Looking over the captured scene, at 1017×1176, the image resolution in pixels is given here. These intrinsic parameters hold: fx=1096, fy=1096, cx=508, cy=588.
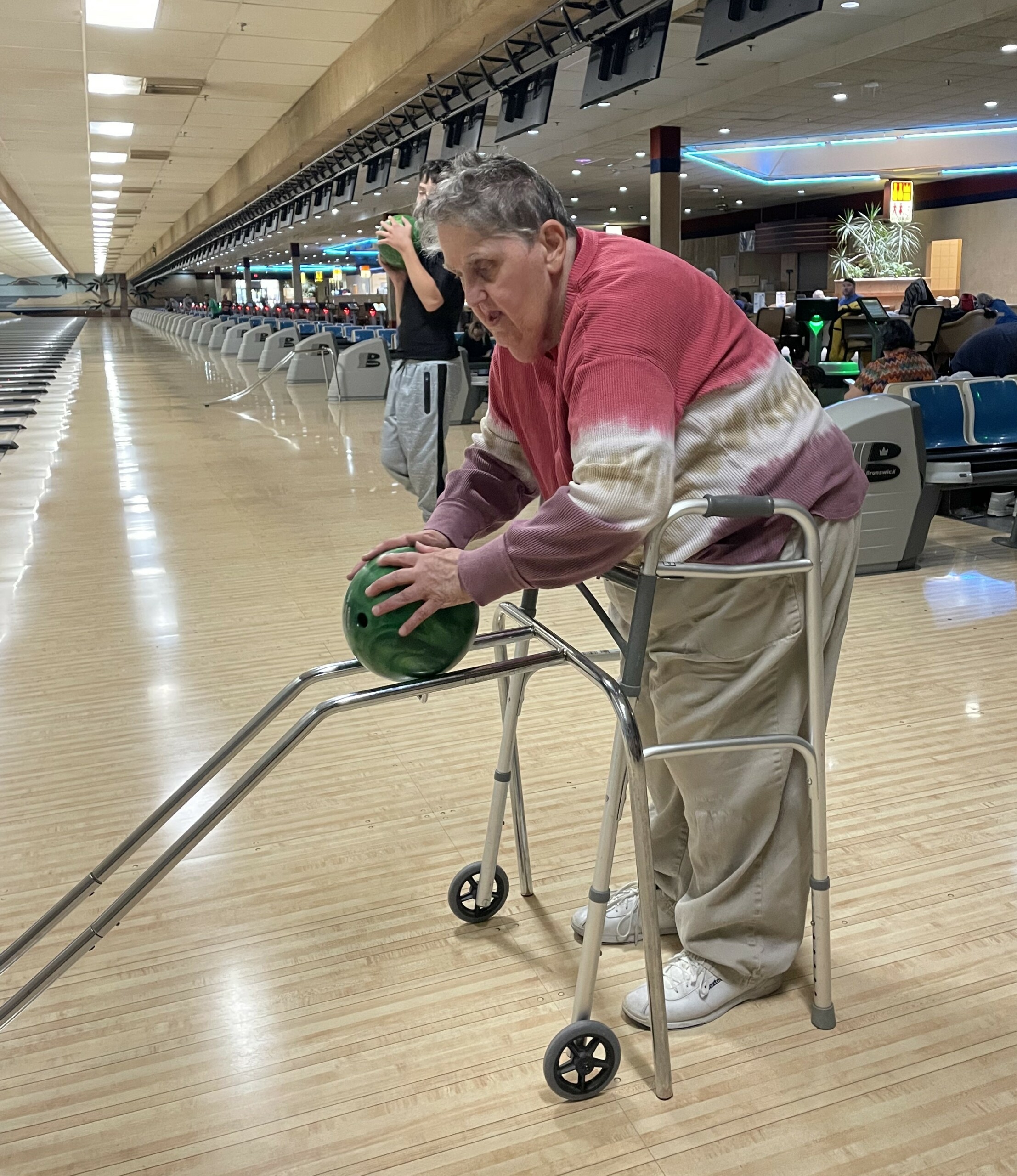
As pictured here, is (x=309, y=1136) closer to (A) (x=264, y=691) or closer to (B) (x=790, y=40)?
(A) (x=264, y=691)

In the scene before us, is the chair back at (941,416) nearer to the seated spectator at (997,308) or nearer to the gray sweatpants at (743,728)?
the gray sweatpants at (743,728)

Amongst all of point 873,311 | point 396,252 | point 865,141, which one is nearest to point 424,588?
point 396,252

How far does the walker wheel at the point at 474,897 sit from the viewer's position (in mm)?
2152

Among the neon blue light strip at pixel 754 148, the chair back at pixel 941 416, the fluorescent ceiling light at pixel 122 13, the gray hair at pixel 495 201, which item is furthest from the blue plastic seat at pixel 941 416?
the neon blue light strip at pixel 754 148

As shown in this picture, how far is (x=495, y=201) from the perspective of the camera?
143 cm

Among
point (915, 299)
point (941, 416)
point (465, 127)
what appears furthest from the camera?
point (915, 299)

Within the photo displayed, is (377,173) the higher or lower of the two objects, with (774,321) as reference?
higher

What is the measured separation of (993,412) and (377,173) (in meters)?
11.5

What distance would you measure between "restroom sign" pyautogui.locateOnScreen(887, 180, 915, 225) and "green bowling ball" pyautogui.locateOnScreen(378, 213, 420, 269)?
19.4 meters

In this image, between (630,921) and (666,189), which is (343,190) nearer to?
(666,189)

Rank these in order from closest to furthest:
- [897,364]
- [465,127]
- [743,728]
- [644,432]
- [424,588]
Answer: [644,432] → [424,588] → [743,728] → [897,364] → [465,127]

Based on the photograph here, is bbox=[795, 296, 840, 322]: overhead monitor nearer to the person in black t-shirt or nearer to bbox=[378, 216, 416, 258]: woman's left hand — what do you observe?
the person in black t-shirt

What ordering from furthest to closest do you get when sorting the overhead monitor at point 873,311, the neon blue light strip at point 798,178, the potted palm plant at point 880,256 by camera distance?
the neon blue light strip at point 798,178 → the potted palm plant at point 880,256 → the overhead monitor at point 873,311

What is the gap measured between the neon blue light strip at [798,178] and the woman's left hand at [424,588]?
20425 millimetres
